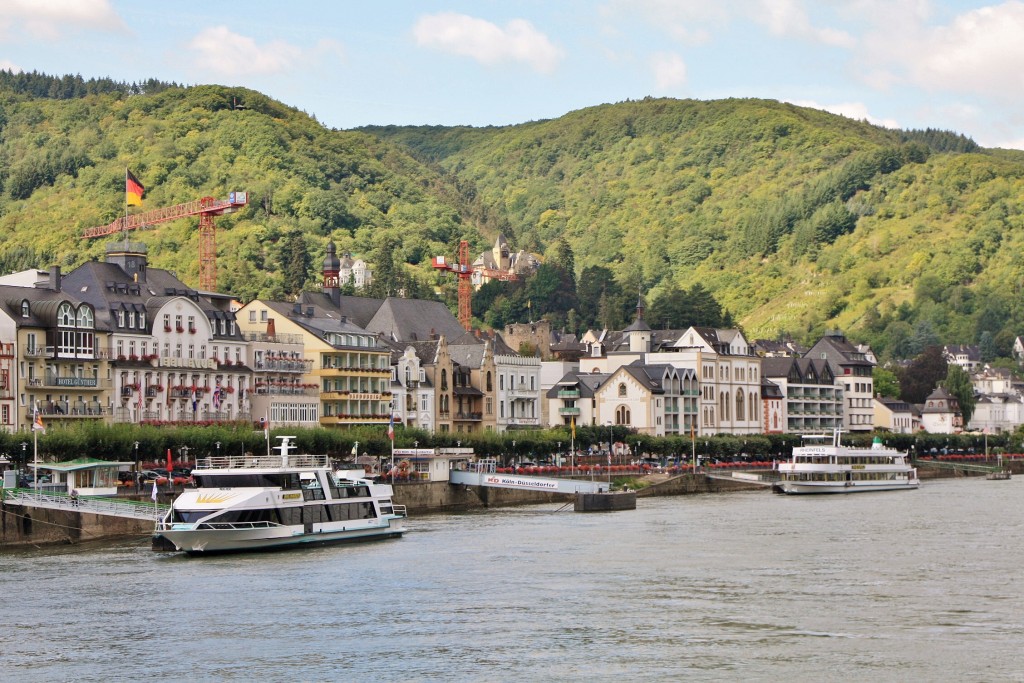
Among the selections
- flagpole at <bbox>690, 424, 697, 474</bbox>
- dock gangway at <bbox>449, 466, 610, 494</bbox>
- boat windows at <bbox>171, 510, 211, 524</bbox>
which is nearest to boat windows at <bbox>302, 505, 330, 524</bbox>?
boat windows at <bbox>171, 510, 211, 524</bbox>

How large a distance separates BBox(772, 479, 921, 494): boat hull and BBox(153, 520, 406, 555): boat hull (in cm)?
5761

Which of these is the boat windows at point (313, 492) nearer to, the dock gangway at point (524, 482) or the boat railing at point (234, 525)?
the boat railing at point (234, 525)

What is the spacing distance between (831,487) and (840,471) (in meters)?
2.93

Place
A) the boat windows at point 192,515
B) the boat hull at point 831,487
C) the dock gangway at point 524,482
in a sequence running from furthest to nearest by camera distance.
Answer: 1. the boat hull at point 831,487
2. the dock gangway at point 524,482
3. the boat windows at point 192,515

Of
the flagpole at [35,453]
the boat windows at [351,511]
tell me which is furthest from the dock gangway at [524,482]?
the flagpole at [35,453]

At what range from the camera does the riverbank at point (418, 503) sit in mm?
82000

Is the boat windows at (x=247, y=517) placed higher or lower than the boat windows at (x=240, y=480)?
lower

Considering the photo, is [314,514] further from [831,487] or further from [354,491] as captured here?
[831,487]

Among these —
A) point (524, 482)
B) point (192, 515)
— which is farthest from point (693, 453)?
point (192, 515)

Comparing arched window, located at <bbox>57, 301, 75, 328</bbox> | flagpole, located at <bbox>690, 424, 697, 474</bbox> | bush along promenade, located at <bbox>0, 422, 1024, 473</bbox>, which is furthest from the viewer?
flagpole, located at <bbox>690, 424, 697, 474</bbox>

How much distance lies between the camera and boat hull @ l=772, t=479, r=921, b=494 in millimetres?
138125

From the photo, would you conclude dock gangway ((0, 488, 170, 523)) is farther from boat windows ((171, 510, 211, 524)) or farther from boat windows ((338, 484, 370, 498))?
boat windows ((338, 484, 370, 498))

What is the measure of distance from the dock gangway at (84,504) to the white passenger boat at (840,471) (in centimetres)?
6430

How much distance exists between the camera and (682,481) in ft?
451
